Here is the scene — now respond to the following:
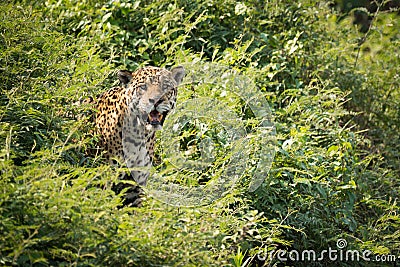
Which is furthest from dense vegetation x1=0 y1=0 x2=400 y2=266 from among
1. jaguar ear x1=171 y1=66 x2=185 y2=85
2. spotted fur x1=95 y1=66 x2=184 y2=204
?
jaguar ear x1=171 y1=66 x2=185 y2=85

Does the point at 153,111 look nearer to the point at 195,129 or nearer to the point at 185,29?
the point at 195,129

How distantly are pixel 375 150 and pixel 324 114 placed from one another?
1.14m

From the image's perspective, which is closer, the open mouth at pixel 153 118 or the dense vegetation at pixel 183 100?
the dense vegetation at pixel 183 100

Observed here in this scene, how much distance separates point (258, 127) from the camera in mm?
5586

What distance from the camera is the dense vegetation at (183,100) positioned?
12.8 ft

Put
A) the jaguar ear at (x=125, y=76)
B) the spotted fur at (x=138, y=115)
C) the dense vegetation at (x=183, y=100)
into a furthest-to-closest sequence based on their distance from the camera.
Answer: the jaguar ear at (x=125, y=76)
the spotted fur at (x=138, y=115)
the dense vegetation at (x=183, y=100)

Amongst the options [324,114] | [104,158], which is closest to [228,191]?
[104,158]

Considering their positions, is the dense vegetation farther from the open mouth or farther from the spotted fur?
the open mouth

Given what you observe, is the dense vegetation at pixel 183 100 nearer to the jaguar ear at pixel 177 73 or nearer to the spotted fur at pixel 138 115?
the spotted fur at pixel 138 115

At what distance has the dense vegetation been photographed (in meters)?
3.90

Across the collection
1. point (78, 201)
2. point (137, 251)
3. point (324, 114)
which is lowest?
point (324, 114)

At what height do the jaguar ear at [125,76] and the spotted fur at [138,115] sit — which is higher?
the jaguar ear at [125,76]

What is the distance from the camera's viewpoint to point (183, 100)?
227 inches

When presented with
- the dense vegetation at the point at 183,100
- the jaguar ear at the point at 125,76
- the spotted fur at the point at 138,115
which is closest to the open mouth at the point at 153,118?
the spotted fur at the point at 138,115
